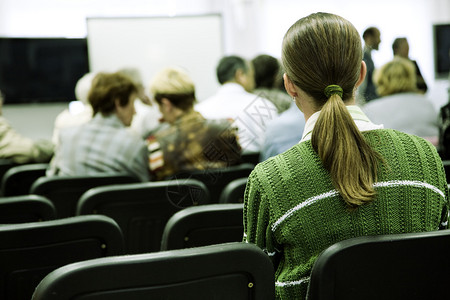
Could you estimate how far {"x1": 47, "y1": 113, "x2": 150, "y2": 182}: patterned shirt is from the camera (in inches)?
113

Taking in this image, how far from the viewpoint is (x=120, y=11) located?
276 inches

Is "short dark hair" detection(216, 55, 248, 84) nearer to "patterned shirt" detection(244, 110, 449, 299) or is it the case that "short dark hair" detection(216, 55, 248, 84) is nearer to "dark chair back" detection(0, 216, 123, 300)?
"dark chair back" detection(0, 216, 123, 300)

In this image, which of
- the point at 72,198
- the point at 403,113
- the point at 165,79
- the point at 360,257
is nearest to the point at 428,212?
the point at 360,257

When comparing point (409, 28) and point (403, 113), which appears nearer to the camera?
point (403, 113)

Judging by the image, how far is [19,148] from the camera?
390 centimetres

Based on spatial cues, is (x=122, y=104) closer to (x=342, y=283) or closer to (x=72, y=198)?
(x=72, y=198)

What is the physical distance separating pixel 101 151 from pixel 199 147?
A: 0.69m

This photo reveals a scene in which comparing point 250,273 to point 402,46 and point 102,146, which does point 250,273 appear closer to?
point 102,146

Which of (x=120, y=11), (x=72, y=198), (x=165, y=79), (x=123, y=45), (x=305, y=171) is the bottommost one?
(x=72, y=198)

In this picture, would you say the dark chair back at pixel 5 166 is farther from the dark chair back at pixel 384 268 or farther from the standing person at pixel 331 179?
the dark chair back at pixel 384 268

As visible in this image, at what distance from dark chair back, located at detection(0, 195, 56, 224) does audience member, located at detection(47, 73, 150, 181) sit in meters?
0.90

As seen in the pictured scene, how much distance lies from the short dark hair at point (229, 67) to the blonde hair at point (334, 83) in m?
2.86

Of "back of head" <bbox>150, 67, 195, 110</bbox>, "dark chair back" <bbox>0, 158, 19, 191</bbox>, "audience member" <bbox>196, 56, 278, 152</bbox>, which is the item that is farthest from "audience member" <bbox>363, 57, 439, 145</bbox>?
"dark chair back" <bbox>0, 158, 19, 191</bbox>

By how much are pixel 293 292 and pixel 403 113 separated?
2.94 metres
